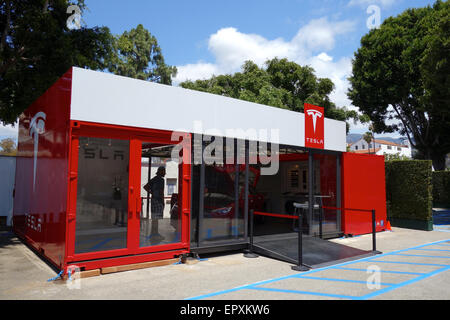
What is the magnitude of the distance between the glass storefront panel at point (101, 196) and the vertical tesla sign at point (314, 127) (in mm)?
5198

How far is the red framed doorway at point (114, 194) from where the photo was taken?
5.60 m

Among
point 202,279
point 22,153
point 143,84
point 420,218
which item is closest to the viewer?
point 202,279

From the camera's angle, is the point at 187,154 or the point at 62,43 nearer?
the point at 187,154

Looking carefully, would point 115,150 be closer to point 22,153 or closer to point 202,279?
point 202,279

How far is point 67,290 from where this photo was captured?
15.7 ft

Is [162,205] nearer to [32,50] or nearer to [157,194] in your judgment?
[157,194]

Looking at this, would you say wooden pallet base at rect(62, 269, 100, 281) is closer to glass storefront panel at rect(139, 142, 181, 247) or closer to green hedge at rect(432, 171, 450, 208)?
glass storefront panel at rect(139, 142, 181, 247)

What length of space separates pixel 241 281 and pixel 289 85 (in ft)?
65.8

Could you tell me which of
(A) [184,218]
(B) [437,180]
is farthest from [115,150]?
(B) [437,180]

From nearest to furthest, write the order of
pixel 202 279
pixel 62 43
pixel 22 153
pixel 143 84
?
pixel 202 279 → pixel 143 84 → pixel 22 153 → pixel 62 43

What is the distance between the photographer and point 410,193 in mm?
12289

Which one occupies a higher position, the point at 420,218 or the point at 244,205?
the point at 244,205

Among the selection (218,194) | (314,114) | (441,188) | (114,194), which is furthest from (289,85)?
(114,194)

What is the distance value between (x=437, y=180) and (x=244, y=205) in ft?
70.7
